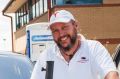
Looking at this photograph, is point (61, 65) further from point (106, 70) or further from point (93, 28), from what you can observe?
point (93, 28)

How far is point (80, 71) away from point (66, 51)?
184mm

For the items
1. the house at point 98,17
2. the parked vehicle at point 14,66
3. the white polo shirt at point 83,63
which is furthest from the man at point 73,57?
the house at point 98,17

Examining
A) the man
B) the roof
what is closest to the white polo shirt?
the man

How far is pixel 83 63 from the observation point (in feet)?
12.0

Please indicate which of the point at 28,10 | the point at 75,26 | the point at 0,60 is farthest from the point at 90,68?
Answer: the point at 28,10

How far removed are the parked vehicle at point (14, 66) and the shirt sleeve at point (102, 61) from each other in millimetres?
2558

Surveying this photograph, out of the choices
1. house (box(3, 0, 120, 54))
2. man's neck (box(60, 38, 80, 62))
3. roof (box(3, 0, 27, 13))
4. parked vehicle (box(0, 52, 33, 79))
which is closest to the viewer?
man's neck (box(60, 38, 80, 62))

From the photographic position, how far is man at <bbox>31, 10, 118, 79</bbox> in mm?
3566

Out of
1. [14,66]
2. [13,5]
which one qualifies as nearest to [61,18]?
[14,66]

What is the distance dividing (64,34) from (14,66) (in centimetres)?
281

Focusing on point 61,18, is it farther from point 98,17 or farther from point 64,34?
point 98,17

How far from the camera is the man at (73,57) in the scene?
357 centimetres

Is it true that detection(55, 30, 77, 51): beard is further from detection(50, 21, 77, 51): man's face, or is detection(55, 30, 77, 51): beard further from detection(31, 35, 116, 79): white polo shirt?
detection(31, 35, 116, 79): white polo shirt

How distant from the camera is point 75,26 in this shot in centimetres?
370
